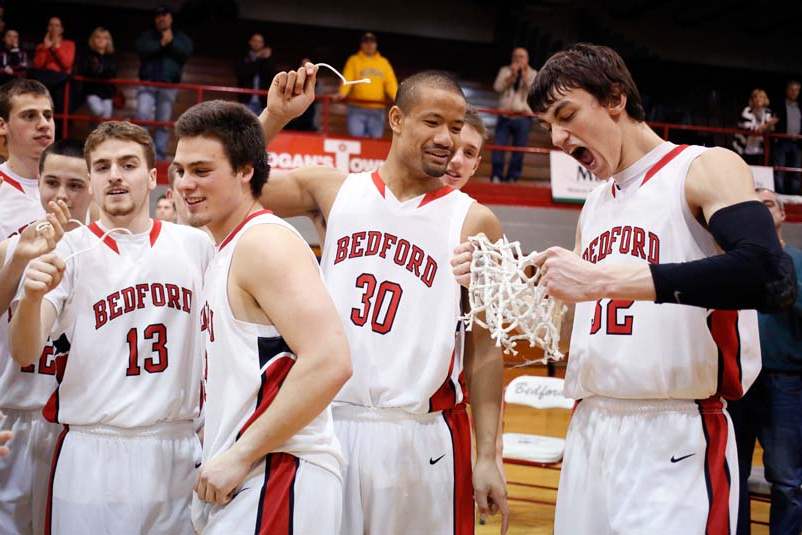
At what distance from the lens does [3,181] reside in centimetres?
460

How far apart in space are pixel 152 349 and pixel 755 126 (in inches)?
558

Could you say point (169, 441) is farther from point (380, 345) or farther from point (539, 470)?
point (539, 470)

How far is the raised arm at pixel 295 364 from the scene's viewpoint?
2.55m

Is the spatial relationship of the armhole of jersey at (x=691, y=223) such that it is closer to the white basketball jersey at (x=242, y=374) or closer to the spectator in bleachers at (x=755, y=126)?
the white basketball jersey at (x=242, y=374)

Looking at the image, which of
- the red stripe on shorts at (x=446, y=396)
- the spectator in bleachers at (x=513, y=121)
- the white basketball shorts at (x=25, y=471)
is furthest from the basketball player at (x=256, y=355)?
the spectator in bleachers at (x=513, y=121)

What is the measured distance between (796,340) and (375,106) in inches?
368

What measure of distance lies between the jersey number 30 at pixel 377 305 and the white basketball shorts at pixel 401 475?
1.04 feet

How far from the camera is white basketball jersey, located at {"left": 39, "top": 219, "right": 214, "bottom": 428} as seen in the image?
362 centimetres

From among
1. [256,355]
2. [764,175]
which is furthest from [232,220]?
[764,175]

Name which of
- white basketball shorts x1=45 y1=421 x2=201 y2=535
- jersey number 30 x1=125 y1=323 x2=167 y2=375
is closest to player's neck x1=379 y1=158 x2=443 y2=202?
jersey number 30 x1=125 y1=323 x2=167 y2=375

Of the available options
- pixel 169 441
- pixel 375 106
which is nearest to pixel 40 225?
pixel 169 441

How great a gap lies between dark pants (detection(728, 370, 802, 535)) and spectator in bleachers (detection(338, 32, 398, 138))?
351 inches

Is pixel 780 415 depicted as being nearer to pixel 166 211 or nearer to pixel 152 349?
pixel 152 349

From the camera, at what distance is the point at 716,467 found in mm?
2893
